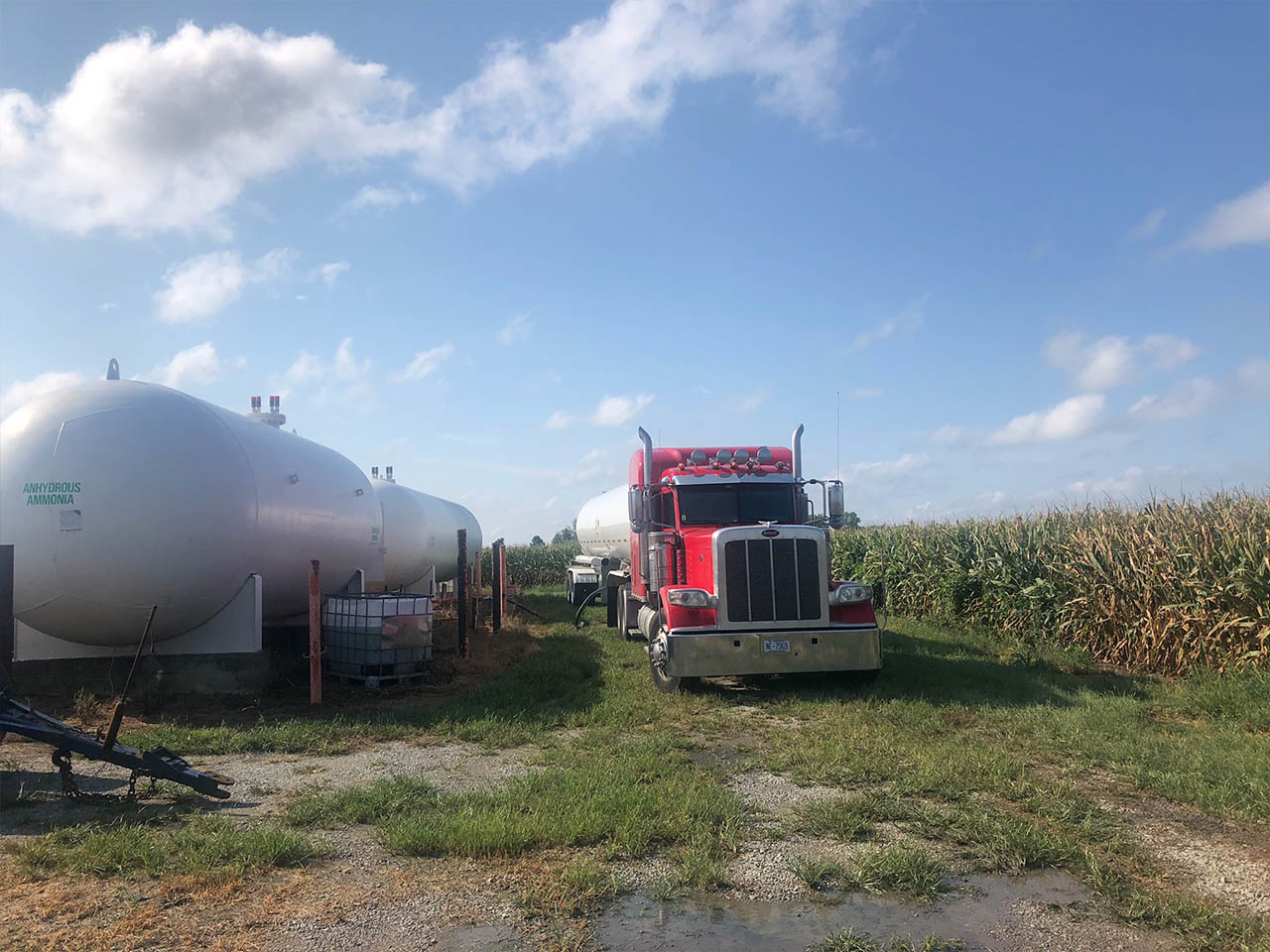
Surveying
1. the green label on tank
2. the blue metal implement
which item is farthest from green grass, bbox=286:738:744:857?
the green label on tank

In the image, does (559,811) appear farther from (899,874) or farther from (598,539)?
(598,539)

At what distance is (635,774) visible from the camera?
6625 mm

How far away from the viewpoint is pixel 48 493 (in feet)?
28.8

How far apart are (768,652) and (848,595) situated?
1.25 meters

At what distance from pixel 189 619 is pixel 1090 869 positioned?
9.02 m

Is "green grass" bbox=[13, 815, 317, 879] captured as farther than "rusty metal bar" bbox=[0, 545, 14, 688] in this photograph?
No

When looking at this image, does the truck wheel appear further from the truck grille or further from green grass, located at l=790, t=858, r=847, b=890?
green grass, located at l=790, t=858, r=847, b=890

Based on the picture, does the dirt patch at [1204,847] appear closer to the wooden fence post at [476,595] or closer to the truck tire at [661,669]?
the truck tire at [661,669]

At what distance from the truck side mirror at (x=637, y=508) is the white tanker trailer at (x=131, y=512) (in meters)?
4.26

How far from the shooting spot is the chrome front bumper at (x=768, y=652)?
995 cm

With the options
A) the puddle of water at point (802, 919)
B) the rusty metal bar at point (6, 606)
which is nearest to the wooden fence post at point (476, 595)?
the rusty metal bar at point (6, 606)

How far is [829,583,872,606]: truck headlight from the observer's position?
10.5 meters

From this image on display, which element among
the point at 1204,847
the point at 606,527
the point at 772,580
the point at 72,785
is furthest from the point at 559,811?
the point at 606,527

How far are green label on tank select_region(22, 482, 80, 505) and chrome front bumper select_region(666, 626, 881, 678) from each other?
629cm
